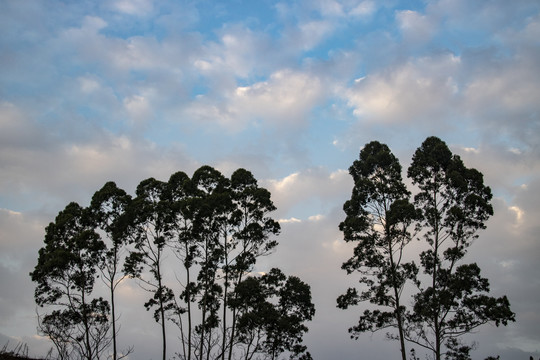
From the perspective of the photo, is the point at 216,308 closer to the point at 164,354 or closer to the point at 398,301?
the point at 164,354

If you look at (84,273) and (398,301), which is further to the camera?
(84,273)

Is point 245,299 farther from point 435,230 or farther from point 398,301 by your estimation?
point 435,230

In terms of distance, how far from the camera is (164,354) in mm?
25297

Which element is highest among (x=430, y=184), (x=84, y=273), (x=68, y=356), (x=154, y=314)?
(x=430, y=184)

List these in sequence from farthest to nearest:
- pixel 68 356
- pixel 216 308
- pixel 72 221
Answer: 1. pixel 72 221
2. pixel 216 308
3. pixel 68 356

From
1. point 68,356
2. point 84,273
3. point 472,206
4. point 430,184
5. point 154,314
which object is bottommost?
point 68,356

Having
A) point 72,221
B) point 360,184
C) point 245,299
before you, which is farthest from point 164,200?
point 360,184

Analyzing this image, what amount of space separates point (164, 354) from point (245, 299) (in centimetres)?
578

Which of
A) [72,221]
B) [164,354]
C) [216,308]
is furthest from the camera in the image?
[72,221]

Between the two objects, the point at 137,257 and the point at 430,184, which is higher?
the point at 430,184

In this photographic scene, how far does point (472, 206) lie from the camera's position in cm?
2514

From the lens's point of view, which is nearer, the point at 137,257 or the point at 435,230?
the point at 435,230

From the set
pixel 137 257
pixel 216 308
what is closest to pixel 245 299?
pixel 216 308

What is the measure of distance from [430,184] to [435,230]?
2.95 meters
